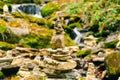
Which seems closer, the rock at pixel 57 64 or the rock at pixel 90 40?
the rock at pixel 57 64

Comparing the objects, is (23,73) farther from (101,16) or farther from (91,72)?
(101,16)

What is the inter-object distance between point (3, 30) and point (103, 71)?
6955 millimetres

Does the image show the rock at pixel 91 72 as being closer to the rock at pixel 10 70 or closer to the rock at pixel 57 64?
the rock at pixel 57 64

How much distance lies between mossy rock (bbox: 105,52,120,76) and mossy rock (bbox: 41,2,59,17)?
19086 millimetres

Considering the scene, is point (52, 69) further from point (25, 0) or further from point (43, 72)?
point (25, 0)

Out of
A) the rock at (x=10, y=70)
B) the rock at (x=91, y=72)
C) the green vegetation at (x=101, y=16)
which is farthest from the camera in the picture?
the green vegetation at (x=101, y=16)

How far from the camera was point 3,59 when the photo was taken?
55.7ft

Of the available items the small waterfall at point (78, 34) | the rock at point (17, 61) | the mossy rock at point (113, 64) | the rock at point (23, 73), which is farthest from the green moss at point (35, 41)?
the mossy rock at point (113, 64)

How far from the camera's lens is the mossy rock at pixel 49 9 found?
3378 cm

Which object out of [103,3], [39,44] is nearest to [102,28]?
[103,3]

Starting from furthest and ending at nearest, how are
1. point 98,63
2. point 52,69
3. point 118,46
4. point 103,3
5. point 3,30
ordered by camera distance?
point 103,3
point 3,30
point 118,46
point 98,63
point 52,69

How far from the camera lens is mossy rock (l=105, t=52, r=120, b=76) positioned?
14449 millimetres

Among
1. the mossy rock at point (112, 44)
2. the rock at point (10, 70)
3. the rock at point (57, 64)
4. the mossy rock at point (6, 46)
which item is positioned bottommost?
the mossy rock at point (6, 46)

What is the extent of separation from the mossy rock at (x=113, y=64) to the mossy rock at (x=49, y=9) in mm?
19086
